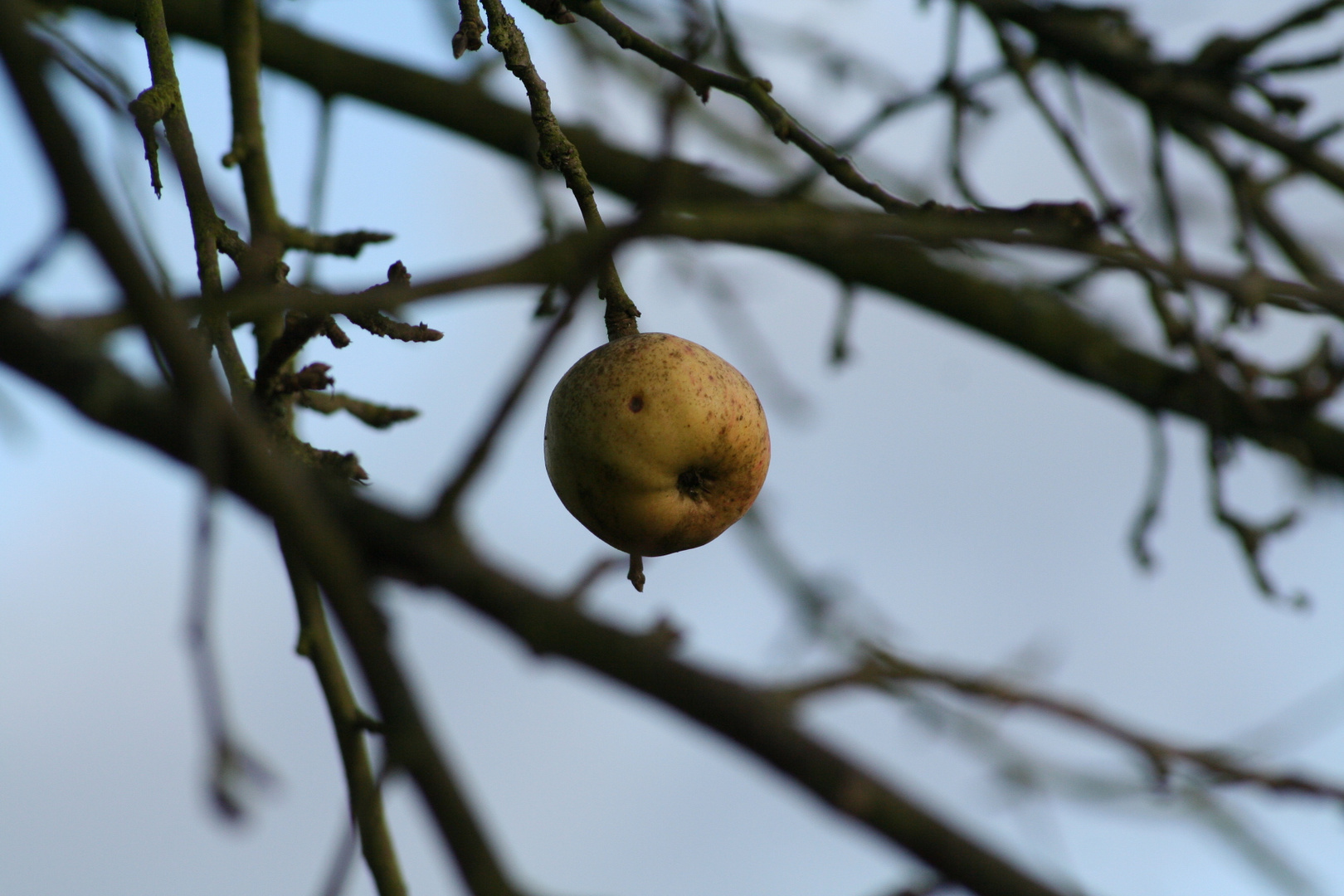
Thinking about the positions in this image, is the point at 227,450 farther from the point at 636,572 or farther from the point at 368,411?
the point at 368,411

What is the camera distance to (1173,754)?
7.25 ft

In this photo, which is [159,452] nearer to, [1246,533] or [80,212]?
[80,212]

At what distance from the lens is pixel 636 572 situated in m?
1.75

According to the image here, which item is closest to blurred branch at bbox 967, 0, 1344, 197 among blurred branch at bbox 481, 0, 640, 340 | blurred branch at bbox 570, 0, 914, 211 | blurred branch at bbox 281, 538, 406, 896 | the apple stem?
blurred branch at bbox 570, 0, 914, 211

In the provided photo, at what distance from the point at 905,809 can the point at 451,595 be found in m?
0.44

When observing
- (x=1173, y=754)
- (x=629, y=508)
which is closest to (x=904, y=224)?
(x=629, y=508)

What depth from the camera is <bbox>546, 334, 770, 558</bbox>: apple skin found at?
170cm

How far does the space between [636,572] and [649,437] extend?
0.19m

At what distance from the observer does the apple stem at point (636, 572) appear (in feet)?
5.57

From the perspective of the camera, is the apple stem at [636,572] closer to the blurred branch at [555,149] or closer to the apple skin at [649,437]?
the apple skin at [649,437]

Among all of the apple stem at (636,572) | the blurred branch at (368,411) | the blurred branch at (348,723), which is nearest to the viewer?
the blurred branch at (348,723)

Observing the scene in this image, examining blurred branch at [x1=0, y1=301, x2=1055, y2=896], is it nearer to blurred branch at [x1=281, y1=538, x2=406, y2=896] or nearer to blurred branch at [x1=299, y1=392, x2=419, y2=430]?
blurred branch at [x1=281, y1=538, x2=406, y2=896]

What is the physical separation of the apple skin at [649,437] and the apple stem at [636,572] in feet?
0.07

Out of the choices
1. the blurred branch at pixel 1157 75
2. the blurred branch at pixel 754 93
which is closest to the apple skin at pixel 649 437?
the blurred branch at pixel 754 93
